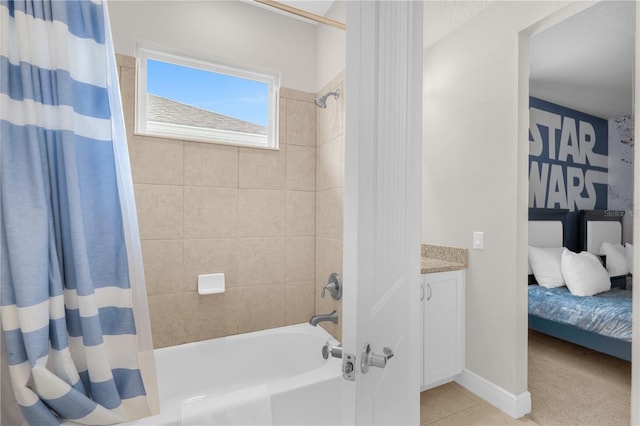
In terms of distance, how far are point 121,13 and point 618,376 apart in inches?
150

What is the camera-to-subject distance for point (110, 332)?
1.21 m

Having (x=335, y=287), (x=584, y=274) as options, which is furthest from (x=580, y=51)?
(x=335, y=287)

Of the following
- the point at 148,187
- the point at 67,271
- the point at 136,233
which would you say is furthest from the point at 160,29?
the point at 67,271

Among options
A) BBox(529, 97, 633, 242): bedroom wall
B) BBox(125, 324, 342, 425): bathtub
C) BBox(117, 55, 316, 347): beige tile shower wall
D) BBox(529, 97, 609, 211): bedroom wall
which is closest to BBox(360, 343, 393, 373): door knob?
BBox(125, 324, 342, 425): bathtub

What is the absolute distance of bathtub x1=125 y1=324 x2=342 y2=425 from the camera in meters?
1.38

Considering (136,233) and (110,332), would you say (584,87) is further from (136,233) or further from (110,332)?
(110,332)

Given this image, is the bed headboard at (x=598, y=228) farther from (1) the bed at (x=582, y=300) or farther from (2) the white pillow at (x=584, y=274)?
(2) the white pillow at (x=584, y=274)

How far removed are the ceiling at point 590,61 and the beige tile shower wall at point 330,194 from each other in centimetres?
150

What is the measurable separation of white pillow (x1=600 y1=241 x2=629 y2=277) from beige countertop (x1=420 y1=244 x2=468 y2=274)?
861 millimetres

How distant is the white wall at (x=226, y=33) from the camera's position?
6.14ft

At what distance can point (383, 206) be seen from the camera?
30.3 inches

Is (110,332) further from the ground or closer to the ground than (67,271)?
closer to the ground

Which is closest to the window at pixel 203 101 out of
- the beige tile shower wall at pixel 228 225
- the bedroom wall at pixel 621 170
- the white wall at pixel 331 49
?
the beige tile shower wall at pixel 228 225

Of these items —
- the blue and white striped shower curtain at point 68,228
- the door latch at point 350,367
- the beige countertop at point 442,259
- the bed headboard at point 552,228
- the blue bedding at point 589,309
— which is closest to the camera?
the door latch at point 350,367
